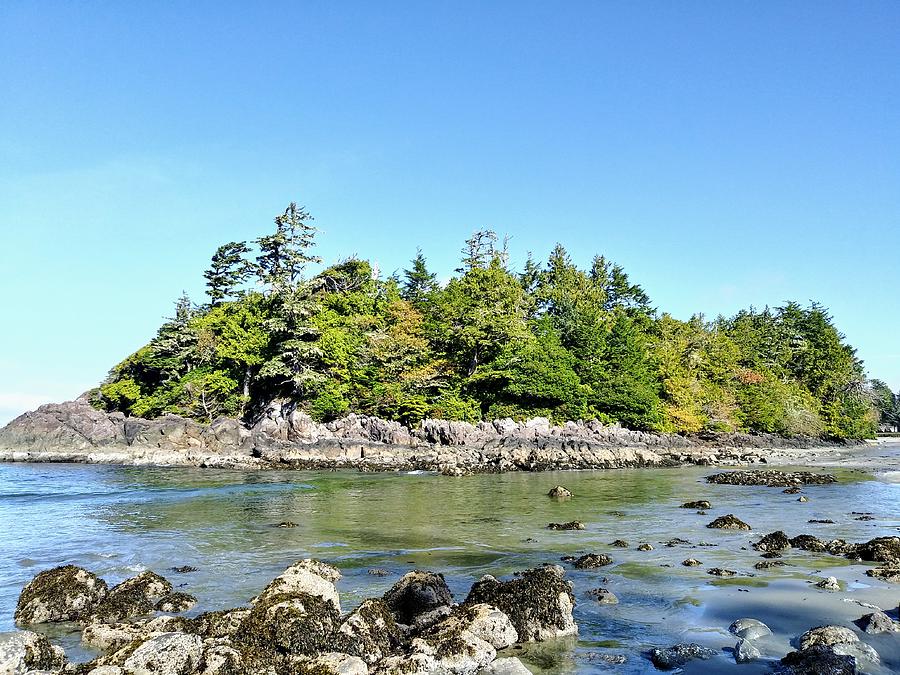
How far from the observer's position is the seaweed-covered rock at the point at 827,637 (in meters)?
7.50

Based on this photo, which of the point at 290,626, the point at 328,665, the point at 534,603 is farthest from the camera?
the point at 534,603

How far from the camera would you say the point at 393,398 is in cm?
5272

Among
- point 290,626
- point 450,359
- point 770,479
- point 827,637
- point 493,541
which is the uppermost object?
point 450,359

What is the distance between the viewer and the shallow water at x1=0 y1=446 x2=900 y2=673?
30.2ft

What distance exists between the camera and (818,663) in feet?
22.6

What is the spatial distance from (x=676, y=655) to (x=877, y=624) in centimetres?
296

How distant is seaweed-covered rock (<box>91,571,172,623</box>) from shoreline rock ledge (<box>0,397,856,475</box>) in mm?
27918

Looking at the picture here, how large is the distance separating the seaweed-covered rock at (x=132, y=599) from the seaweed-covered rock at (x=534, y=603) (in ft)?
18.1

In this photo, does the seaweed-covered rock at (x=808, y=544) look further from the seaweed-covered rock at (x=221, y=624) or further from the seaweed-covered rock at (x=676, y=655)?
the seaweed-covered rock at (x=221, y=624)

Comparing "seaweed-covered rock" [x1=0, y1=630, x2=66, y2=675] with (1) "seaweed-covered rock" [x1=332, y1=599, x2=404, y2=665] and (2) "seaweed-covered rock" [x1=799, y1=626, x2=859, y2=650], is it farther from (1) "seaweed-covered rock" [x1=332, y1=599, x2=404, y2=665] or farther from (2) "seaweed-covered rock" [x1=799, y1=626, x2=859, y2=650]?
(2) "seaweed-covered rock" [x1=799, y1=626, x2=859, y2=650]

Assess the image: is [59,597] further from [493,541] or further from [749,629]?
[749,629]

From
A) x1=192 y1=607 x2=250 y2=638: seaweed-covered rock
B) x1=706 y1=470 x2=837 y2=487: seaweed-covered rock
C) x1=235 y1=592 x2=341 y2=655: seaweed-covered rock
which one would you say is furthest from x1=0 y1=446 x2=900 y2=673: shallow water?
x1=235 y1=592 x2=341 y2=655: seaweed-covered rock

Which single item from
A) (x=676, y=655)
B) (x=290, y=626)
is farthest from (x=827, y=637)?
(x=290, y=626)

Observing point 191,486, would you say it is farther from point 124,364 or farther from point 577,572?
point 124,364
